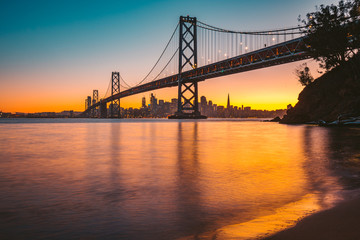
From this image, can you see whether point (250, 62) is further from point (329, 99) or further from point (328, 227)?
point (328, 227)

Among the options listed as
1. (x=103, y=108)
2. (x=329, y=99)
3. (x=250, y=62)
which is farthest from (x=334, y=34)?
(x=103, y=108)

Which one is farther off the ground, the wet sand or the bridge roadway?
the bridge roadway

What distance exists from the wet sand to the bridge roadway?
3352 cm

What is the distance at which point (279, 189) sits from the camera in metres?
5.61

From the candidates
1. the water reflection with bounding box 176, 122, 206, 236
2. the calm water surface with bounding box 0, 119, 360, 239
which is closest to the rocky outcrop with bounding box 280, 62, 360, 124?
the calm water surface with bounding box 0, 119, 360, 239

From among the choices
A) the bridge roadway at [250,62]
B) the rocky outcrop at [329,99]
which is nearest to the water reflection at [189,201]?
the rocky outcrop at [329,99]

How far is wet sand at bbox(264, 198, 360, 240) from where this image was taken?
10.2 feet

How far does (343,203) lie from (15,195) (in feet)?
14.9

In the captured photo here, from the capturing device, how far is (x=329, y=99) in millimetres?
37562

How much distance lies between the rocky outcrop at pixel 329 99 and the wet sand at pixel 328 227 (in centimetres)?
2914

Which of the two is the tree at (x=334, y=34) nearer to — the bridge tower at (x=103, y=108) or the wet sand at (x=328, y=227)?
the wet sand at (x=328, y=227)

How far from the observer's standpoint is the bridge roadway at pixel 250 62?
151 feet

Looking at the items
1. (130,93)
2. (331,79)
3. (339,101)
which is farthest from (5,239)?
(130,93)

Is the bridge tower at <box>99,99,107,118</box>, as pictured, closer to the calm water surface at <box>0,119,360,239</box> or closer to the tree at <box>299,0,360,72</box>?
the tree at <box>299,0,360,72</box>
